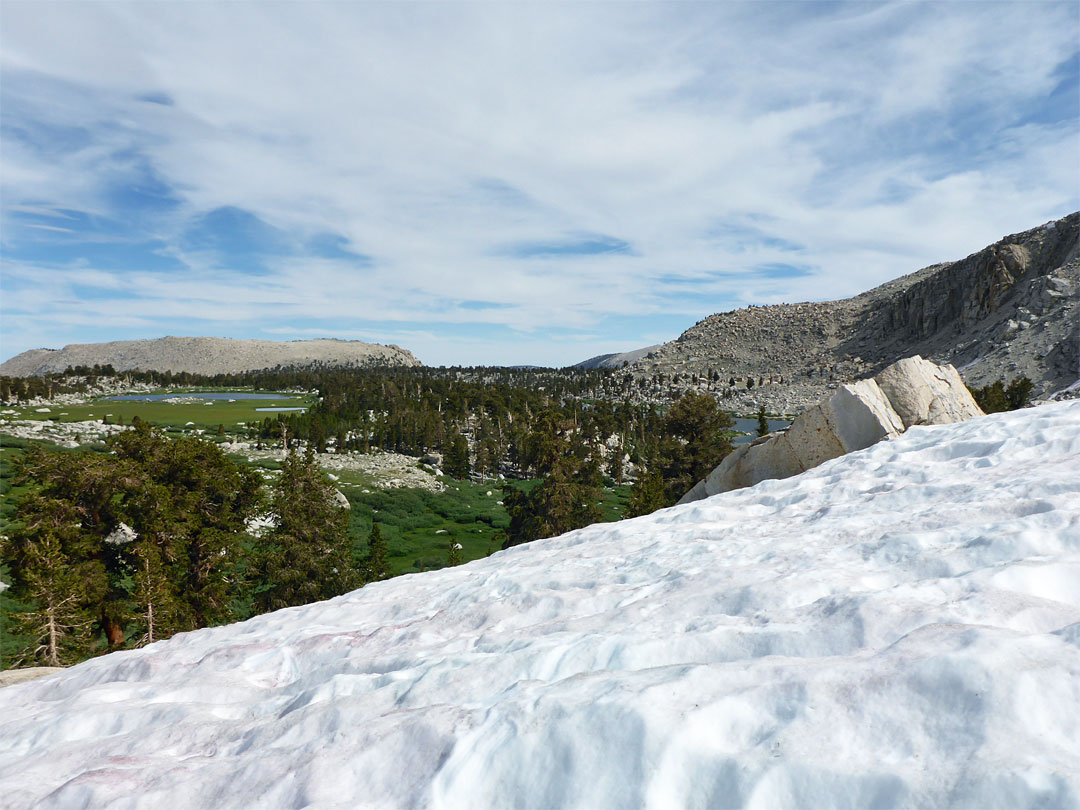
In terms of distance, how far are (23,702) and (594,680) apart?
7.93 meters

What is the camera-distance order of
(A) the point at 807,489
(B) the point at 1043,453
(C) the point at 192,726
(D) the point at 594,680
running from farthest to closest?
(A) the point at 807,489, (B) the point at 1043,453, (C) the point at 192,726, (D) the point at 594,680

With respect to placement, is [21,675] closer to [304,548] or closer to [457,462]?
[304,548]

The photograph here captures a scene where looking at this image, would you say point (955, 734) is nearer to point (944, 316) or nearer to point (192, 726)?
point (192, 726)

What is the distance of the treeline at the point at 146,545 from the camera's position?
19.3 metres

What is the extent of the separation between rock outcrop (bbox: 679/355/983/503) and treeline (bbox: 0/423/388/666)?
2046 centimetres

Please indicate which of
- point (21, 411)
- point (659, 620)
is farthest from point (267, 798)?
point (21, 411)

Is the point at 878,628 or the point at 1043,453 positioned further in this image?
the point at 1043,453

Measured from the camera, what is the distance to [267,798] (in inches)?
149

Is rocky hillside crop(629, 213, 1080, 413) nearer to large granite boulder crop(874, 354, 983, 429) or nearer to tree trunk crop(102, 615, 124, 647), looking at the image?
large granite boulder crop(874, 354, 983, 429)

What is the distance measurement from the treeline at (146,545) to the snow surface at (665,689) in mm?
13722

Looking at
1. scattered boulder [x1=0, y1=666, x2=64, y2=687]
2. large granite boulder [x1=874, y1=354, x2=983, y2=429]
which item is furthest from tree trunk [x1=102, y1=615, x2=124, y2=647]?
large granite boulder [x1=874, y1=354, x2=983, y2=429]

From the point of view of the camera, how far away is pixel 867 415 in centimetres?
1736

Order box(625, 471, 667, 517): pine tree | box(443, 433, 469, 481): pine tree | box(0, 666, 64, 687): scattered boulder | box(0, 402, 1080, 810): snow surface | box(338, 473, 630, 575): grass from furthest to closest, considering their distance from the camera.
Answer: box(443, 433, 469, 481): pine tree
box(338, 473, 630, 575): grass
box(625, 471, 667, 517): pine tree
box(0, 666, 64, 687): scattered boulder
box(0, 402, 1080, 810): snow surface

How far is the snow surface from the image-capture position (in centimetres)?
312
